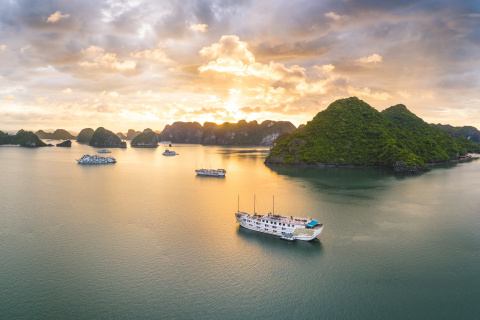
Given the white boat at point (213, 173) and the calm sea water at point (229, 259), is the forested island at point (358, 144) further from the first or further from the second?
the calm sea water at point (229, 259)

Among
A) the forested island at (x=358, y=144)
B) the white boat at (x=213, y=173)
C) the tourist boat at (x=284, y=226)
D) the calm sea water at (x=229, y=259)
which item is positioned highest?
the forested island at (x=358, y=144)

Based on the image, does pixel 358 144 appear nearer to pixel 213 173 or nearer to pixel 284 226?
pixel 213 173

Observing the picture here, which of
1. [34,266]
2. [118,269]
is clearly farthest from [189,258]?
[34,266]

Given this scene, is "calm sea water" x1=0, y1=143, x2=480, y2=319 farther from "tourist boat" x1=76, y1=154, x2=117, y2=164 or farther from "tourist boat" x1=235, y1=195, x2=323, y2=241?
"tourist boat" x1=76, y1=154, x2=117, y2=164

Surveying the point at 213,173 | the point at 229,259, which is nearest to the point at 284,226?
the point at 229,259

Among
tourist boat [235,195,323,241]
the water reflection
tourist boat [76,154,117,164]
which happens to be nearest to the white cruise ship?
tourist boat [235,195,323,241]

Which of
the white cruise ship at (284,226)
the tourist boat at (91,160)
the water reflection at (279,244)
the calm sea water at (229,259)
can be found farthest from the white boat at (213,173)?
the tourist boat at (91,160)

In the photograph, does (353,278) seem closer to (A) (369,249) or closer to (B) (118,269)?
(A) (369,249)
